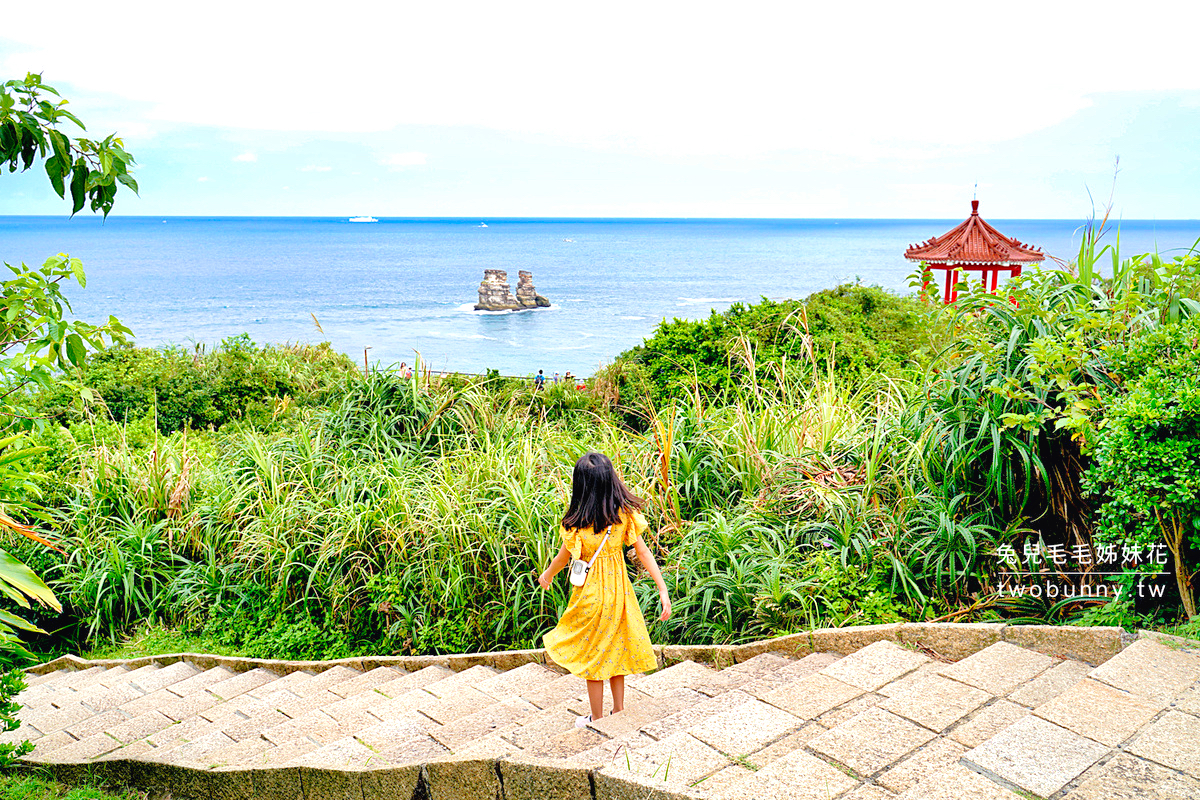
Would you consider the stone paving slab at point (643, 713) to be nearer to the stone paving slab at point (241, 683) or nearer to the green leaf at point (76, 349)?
the green leaf at point (76, 349)

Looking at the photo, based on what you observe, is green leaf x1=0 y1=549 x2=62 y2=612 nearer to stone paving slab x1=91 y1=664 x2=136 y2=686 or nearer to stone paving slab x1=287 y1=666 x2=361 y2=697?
stone paving slab x1=287 y1=666 x2=361 y2=697

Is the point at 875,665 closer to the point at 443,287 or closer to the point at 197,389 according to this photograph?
the point at 197,389

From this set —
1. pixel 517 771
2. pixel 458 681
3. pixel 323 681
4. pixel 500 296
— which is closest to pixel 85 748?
pixel 323 681

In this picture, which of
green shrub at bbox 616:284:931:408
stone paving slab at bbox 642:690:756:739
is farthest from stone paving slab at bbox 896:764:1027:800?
green shrub at bbox 616:284:931:408

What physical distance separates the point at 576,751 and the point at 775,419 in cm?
335

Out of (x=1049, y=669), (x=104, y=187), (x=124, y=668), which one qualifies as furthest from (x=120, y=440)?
(x=1049, y=669)

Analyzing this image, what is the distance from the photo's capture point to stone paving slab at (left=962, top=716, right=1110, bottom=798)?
2.35 m

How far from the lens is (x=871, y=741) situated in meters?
2.77

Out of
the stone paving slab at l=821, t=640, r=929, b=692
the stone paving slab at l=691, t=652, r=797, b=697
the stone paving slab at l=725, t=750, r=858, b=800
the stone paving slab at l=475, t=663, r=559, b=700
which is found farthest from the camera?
the stone paving slab at l=475, t=663, r=559, b=700

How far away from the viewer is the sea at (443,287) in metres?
47.7

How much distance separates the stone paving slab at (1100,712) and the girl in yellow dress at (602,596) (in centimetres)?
147

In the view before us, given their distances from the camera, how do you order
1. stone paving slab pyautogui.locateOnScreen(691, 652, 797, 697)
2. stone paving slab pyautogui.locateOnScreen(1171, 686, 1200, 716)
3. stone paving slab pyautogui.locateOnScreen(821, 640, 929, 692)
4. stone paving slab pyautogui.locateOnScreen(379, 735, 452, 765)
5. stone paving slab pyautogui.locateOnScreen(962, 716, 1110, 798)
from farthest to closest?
Result: stone paving slab pyautogui.locateOnScreen(691, 652, 797, 697) < stone paving slab pyautogui.locateOnScreen(821, 640, 929, 692) < stone paving slab pyautogui.locateOnScreen(379, 735, 452, 765) < stone paving slab pyautogui.locateOnScreen(1171, 686, 1200, 716) < stone paving slab pyautogui.locateOnScreen(962, 716, 1110, 798)

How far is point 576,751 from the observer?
121 inches

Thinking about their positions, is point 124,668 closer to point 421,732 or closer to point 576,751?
point 421,732
